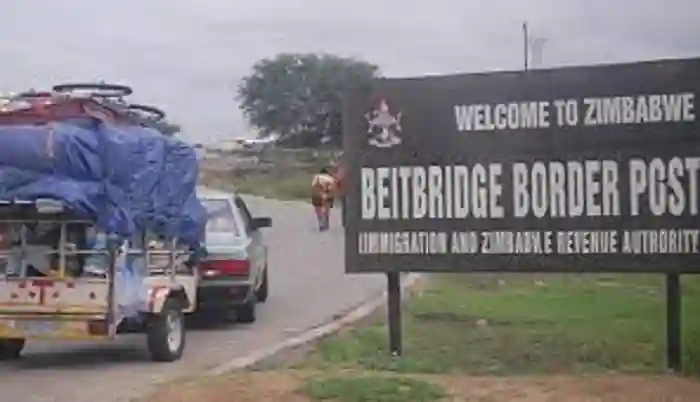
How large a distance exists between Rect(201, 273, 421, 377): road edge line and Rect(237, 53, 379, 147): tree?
6854 centimetres

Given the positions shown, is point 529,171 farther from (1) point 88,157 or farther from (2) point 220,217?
(2) point 220,217

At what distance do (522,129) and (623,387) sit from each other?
8.43 ft

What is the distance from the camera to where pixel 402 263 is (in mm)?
12156

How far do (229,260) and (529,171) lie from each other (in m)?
5.94

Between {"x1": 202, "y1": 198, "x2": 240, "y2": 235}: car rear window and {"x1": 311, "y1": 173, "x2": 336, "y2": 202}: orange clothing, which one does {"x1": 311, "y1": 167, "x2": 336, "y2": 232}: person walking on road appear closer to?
{"x1": 311, "y1": 173, "x2": 336, "y2": 202}: orange clothing

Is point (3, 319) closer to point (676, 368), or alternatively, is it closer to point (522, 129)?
point (522, 129)

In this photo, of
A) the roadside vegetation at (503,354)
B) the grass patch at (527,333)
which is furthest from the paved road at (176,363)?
the grass patch at (527,333)

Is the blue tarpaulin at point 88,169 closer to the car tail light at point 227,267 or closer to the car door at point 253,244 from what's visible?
the car tail light at point 227,267

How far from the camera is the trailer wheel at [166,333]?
44.5ft

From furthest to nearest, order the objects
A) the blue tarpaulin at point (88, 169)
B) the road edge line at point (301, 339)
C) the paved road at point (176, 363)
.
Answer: the road edge line at point (301, 339)
the blue tarpaulin at point (88, 169)
the paved road at point (176, 363)

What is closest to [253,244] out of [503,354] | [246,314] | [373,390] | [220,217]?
[220,217]

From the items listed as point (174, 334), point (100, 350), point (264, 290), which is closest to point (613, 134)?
point (174, 334)

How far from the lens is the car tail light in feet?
54.1

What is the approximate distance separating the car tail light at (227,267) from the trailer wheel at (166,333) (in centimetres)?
242
